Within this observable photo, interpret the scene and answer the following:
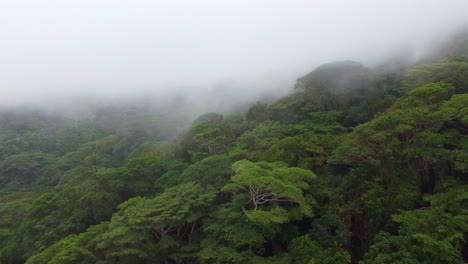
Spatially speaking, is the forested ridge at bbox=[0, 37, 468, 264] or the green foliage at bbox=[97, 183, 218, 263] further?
the green foliage at bbox=[97, 183, 218, 263]

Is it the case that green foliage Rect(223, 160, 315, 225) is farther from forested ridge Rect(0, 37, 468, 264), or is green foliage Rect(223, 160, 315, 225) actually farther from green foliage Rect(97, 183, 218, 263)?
green foliage Rect(97, 183, 218, 263)

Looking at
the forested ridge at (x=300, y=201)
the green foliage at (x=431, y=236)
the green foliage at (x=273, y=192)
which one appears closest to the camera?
the green foliage at (x=431, y=236)

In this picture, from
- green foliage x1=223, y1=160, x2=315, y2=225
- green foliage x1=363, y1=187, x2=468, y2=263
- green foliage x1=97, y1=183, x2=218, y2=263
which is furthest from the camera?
green foliage x1=97, y1=183, x2=218, y2=263

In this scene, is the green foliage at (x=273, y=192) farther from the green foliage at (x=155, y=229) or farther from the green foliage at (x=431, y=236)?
the green foliage at (x=431, y=236)

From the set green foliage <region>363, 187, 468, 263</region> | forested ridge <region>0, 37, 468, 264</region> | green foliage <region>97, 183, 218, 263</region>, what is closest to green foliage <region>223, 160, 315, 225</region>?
forested ridge <region>0, 37, 468, 264</region>

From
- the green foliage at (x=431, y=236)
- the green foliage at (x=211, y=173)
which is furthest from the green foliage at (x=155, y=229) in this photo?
the green foliage at (x=431, y=236)

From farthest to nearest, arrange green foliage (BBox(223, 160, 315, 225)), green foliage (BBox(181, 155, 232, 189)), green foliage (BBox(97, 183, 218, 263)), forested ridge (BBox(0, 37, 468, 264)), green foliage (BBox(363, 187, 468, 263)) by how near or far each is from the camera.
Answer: green foliage (BBox(181, 155, 232, 189)), green foliage (BBox(97, 183, 218, 263)), green foliage (BBox(223, 160, 315, 225)), forested ridge (BBox(0, 37, 468, 264)), green foliage (BBox(363, 187, 468, 263))

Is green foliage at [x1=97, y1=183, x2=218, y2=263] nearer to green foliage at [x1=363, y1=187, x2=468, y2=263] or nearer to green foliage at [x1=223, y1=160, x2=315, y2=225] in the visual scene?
green foliage at [x1=223, y1=160, x2=315, y2=225]

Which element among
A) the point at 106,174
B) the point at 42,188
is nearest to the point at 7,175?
the point at 42,188

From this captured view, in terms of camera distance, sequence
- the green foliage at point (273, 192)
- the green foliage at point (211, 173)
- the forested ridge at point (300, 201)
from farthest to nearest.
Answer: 1. the green foliage at point (211, 173)
2. the green foliage at point (273, 192)
3. the forested ridge at point (300, 201)

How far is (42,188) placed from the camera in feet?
159

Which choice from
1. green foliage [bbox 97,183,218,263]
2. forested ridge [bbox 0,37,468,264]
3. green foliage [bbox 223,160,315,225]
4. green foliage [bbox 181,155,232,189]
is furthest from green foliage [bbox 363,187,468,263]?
green foliage [bbox 181,155,232,189]

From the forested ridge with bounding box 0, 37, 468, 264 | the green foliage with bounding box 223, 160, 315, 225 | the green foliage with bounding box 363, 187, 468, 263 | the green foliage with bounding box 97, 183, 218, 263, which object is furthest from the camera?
the green foliage with bounding box 97, 183, 218, 263

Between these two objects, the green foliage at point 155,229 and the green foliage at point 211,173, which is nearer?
the green foliage at point 155,229
